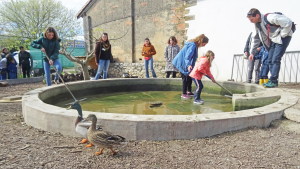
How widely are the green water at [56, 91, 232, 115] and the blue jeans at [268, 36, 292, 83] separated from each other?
3.83 feet

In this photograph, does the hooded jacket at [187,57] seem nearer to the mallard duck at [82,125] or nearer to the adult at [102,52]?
the adult at [102,52]

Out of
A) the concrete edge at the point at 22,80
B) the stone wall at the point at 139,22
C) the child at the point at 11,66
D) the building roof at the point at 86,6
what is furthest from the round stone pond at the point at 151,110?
the building roof at the point at 86,6

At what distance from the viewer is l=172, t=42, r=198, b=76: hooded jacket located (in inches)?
192

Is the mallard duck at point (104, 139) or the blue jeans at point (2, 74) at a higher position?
the blue jeans at point (2, 74)

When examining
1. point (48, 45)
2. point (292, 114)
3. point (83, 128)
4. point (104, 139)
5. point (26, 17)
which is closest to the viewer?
point (104, 139)

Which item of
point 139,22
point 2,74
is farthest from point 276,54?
point 2,74

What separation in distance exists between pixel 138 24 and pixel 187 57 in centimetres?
860

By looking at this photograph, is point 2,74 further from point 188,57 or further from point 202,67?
point 202,67

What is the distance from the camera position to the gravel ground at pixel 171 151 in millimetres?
2098

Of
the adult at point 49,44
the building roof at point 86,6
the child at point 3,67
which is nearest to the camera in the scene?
the adult at point 49,44

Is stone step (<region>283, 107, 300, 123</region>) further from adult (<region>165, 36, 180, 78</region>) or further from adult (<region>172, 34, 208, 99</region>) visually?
adult (<region>165, 36, 180, 78</region>)

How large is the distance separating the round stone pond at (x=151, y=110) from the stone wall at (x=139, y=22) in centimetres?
472

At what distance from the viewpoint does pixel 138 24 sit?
42.0ft

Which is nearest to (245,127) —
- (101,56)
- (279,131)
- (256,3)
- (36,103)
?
(279,131)
